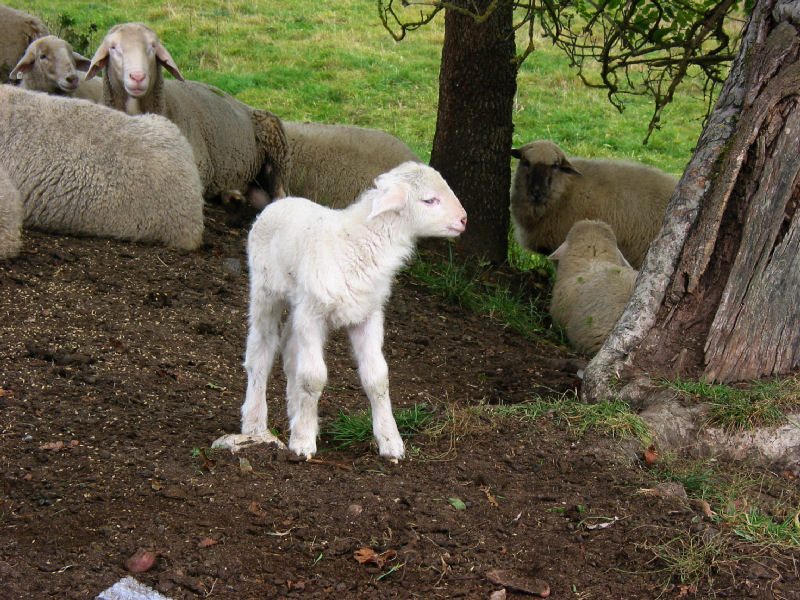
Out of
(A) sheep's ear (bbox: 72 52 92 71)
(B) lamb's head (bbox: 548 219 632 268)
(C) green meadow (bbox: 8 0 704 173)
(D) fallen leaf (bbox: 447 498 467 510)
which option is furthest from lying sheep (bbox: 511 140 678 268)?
(D) fallen leaf (bbox: 447 498 467 510)

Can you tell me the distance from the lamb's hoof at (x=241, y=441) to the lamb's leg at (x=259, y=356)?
0.17 meters

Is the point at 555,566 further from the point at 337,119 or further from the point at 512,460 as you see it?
the point at 337,119

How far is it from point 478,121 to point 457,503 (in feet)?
17.1

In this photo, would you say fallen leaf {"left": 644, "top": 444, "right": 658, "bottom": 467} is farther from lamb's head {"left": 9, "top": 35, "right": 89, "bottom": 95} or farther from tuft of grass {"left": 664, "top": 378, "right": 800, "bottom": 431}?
lamb's head {"left": 9, "top": 35, "right": 89, "bottom": 95}

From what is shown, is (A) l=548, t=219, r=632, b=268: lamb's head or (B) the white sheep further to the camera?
(B) the white sheep

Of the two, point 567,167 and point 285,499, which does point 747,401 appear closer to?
point 285,499

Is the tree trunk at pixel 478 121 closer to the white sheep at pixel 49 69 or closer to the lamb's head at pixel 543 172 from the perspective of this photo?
the lamb's head at pixel 543 172

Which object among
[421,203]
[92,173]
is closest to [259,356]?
[421,203]

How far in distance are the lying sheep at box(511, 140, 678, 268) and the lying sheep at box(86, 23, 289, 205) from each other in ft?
9.01

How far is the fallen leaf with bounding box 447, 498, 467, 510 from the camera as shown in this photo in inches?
142

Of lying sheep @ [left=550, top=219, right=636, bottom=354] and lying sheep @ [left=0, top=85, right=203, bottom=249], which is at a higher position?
lying sheep @ [left=0, top=85, right=203, bottom=249]

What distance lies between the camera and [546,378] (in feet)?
21.0

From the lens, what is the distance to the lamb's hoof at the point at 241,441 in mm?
4074

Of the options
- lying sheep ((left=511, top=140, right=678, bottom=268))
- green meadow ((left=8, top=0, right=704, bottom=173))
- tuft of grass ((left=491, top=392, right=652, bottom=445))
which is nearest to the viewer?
tuft of grass ((left=491, top=392, right=652, bottom=445))
